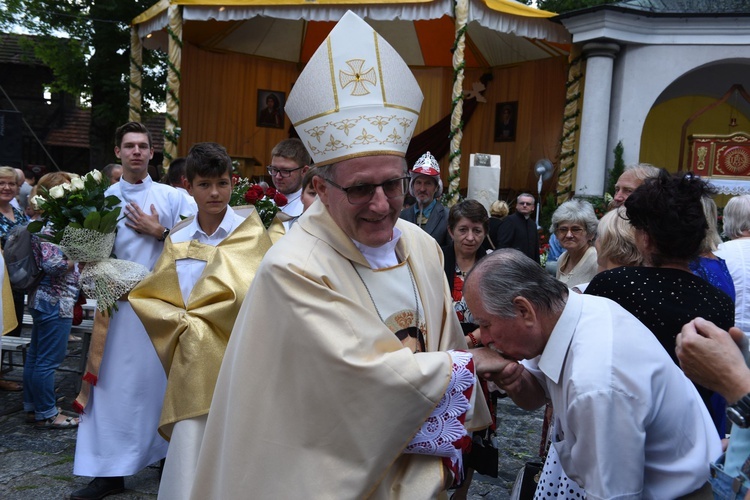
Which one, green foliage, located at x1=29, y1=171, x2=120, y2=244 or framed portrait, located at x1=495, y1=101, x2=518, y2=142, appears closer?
green foliage, located at x1=29, y1=171, x2=120, y2=244

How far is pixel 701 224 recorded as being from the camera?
7.88 ft

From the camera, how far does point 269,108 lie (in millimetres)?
17750

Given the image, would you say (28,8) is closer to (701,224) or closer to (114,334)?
(114,334)

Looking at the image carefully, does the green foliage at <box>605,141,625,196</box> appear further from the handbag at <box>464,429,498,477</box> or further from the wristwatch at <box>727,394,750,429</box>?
the wristwatch at <box>727,394,750,429</box>

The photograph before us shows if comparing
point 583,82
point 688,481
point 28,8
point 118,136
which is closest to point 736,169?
point 583,82

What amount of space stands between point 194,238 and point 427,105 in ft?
48.5

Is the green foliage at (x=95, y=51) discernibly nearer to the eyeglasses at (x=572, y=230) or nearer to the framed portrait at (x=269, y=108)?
the framed portrait at (x=269, y=108)

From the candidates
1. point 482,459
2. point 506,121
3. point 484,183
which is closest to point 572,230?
point 482,459

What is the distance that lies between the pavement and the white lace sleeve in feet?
7.82

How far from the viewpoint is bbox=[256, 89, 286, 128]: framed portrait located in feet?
58.1

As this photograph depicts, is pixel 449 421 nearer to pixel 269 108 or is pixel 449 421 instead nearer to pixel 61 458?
pixel 61 458

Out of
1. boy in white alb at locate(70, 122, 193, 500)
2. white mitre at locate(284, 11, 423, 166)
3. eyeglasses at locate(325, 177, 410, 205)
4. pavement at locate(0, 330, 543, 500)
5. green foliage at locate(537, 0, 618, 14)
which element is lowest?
pavement at locate(0, 330, 543, 500)

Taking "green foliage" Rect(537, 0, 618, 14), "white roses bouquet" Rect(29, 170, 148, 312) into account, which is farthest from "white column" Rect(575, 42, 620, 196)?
"green foliage" Rect(537, 0, 618, 14)

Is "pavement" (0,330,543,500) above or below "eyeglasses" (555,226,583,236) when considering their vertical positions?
below
